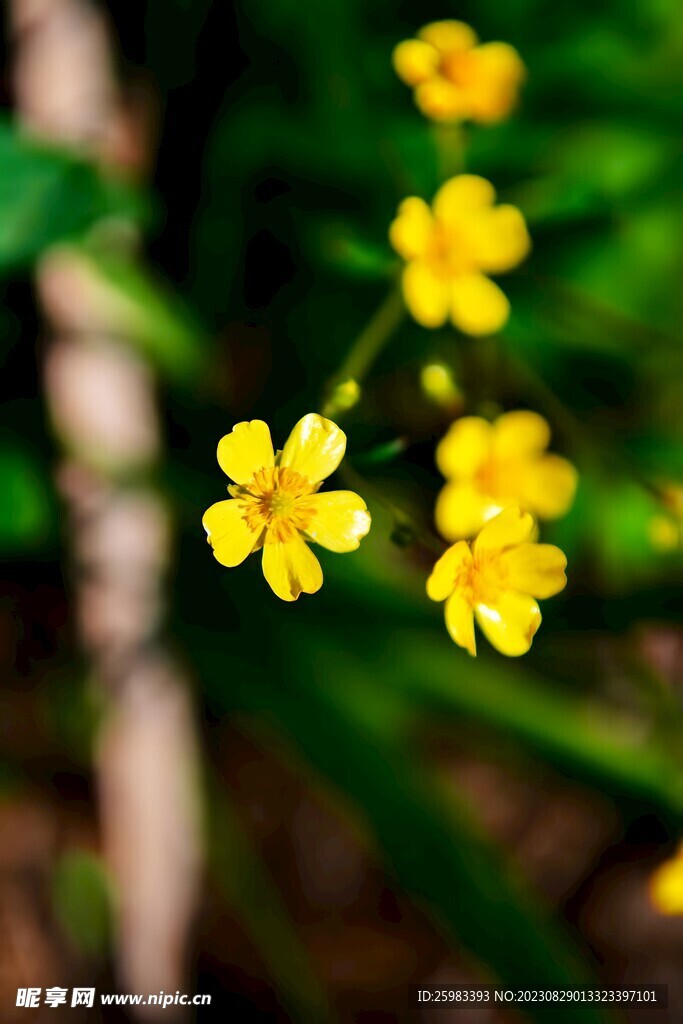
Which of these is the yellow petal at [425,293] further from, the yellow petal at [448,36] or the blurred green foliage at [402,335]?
the yellow petal at [448,36]

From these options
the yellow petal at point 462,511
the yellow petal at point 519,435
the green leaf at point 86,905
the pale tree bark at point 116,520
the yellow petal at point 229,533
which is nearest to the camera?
the yellow petal at point 229,533

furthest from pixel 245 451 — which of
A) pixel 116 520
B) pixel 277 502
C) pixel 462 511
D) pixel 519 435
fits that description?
pixel 116 520

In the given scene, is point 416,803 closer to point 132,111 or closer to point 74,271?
point 74,271

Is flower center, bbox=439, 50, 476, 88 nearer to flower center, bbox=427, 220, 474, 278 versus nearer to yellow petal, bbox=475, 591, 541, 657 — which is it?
flower center, bbox=427, 220, 474, 278

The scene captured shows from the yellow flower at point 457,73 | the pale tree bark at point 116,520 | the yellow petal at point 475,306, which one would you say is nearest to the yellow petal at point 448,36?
the yellow flower at point 457,73

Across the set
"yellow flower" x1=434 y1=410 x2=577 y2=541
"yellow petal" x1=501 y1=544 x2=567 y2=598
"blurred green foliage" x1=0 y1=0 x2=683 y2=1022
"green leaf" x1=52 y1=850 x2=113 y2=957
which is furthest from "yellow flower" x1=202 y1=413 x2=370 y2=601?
"green leaf" x1=52 y1=850 x2=113 y2=957

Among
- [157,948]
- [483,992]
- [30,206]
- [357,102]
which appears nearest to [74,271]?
Result: [30,206]
